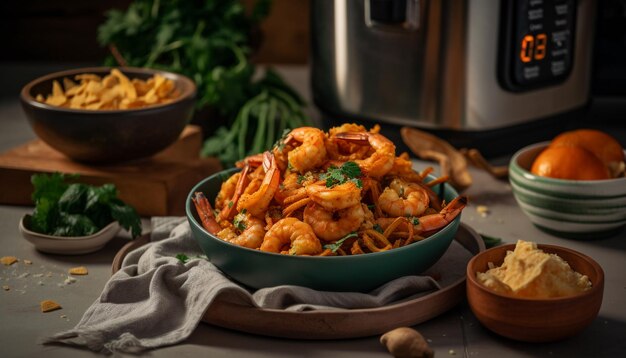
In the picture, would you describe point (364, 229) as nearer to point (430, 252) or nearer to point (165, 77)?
point (430, 252)

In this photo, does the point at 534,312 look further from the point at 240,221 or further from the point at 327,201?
the point at 240,221

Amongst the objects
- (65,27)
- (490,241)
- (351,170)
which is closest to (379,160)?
(351,170)

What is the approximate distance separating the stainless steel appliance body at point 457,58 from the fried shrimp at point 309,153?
480 millimetres

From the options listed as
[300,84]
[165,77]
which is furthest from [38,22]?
[165,77]

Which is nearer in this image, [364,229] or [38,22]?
[364,229]

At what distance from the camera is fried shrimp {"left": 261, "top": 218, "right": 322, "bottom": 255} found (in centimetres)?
108

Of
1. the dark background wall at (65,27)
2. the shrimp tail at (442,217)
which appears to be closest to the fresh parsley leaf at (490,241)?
the shrimp tail at (442,217)

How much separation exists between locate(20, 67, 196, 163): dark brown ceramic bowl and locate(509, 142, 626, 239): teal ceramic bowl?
1.94 feet

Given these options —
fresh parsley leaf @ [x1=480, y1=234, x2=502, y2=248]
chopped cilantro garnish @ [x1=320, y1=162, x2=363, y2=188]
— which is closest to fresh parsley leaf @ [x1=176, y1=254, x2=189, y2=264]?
chopped cilantro garnish @ [x1=320, y1=162, x2=363, y2=188]

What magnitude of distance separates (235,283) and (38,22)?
64.0 inches

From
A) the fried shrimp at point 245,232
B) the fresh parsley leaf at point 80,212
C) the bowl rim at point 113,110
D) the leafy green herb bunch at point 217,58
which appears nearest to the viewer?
the fried shrimp at point 245,232

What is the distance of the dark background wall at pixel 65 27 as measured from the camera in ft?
8.20

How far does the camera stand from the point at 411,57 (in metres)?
1.63

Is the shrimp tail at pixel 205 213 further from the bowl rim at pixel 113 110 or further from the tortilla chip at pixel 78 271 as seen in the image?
the bowl rim at pixel 113 110
